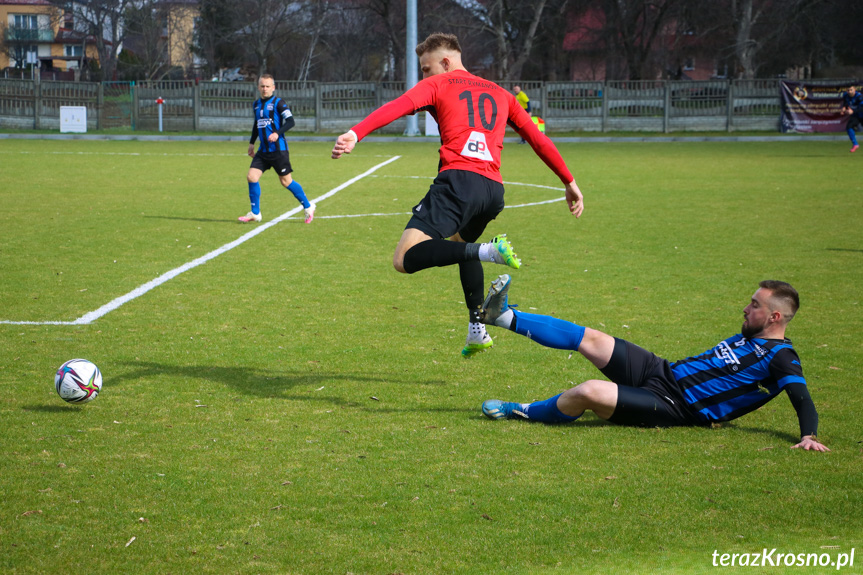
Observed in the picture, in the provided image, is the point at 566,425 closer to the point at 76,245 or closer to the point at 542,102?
the point at 76,245

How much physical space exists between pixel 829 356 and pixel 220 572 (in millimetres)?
4969

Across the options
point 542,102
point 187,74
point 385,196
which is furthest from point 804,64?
point 385,196

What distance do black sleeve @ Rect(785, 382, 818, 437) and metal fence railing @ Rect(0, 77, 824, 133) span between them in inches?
1381

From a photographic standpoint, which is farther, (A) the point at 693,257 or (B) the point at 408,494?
(A) the point at 693,257

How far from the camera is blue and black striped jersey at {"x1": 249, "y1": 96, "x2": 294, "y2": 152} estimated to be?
1335cm

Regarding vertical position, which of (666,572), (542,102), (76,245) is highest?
(542,102)

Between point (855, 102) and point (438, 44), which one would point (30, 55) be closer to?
point (855, 102)

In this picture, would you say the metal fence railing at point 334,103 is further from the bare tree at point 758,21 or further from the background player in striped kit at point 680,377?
the background player in striped kit at point 680,377

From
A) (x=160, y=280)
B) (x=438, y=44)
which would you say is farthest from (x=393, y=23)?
(x=438, y=44)

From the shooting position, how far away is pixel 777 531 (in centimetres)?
374

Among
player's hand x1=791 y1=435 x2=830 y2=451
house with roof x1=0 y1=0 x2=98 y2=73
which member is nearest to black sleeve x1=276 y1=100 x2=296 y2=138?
player's hand x1=791 y1=435 x2=830 y2=451

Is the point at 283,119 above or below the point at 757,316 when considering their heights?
above

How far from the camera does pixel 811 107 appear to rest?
3712cm

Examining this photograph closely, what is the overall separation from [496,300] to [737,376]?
1405mm
